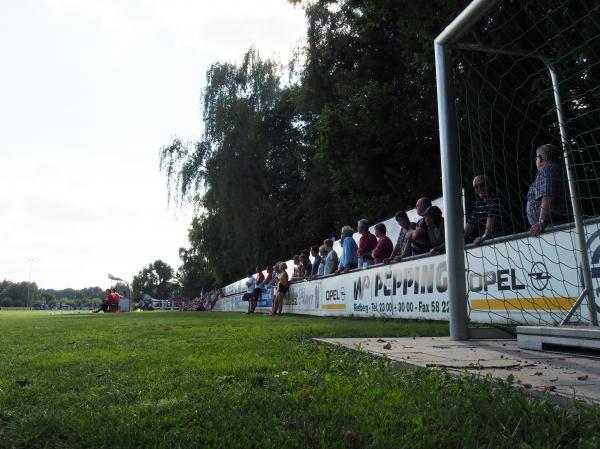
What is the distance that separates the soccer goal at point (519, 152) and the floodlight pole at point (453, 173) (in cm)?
1

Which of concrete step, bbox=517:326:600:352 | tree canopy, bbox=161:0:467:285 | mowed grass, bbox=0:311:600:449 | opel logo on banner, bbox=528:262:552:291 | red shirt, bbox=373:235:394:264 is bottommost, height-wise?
mowed grass, bbox=0:311:600:449

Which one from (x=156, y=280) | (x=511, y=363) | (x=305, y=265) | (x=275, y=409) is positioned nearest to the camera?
(x=275, y=409)

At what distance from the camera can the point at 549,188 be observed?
20.2 feet

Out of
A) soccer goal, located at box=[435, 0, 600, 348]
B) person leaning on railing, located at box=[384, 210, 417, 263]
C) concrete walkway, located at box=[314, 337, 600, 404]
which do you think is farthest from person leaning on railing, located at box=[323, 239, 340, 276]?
concrete walkway, located at box=[314, 337, 600, 404]

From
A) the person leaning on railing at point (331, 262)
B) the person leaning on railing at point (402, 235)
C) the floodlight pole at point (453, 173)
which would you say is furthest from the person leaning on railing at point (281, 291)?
the floodlight pole at point (453, 173)

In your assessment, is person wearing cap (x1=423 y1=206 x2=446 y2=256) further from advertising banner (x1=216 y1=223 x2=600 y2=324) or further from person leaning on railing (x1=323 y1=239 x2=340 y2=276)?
person leaning on railing (x1=323 y1=239 x2=340 y2=276)

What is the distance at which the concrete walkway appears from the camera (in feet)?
8.81

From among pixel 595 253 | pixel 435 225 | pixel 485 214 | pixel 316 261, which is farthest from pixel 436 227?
pixel 316 261

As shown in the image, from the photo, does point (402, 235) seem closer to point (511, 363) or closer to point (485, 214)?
point (485, 214)

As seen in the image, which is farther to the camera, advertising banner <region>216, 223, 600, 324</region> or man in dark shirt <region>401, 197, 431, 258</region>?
man in dark shirt <region>401, 197, 431, 258</region>

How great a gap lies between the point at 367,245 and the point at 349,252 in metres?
1.31

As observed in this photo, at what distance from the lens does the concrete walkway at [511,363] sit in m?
2.69

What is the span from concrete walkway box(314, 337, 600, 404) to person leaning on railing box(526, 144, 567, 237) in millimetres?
1964

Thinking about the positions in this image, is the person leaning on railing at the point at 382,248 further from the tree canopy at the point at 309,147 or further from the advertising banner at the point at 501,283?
the tree canopy at the point at 309,147
